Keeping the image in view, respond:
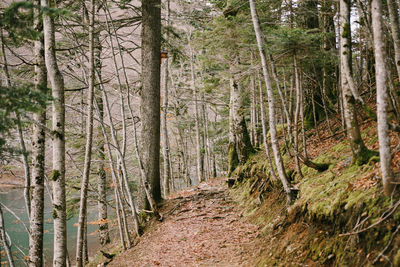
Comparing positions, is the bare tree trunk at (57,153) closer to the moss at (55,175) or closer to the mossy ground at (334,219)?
the moss at (55,175)

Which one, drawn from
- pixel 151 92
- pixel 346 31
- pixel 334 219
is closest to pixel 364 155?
pixel 334 219

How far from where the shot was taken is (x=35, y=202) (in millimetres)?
5469

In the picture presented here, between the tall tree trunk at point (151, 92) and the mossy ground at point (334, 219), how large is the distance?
12.8 feet

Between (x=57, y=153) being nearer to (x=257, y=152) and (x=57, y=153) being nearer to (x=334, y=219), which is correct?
(x=334, y=219)

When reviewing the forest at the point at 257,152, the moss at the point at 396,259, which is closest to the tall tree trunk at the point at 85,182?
the forest at the point at 257,152

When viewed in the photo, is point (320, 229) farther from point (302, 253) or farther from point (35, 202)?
point (35, 202)

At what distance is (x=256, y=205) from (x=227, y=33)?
15.8 ft

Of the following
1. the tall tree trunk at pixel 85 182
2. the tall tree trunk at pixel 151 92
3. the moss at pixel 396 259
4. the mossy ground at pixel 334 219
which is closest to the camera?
the moss at pixel 396 259

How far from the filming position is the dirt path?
18.0 feet

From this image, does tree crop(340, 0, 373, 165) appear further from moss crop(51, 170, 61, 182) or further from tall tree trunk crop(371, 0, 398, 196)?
moss crop(51, 170, 61, 182)

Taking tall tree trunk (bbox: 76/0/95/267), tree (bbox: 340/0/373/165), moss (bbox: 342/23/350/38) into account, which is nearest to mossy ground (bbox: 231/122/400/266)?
tree (bbox: 340/0/373/165)

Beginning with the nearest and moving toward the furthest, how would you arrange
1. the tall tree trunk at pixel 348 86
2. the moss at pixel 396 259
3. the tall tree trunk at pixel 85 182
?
the moss at pixel 396 259
the tall tree trunk at pixel 348 86
the tall tree trunk at pixel 85 182

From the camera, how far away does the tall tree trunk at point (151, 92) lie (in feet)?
28.3

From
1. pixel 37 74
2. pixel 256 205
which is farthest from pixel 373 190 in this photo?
pixel 37 74
